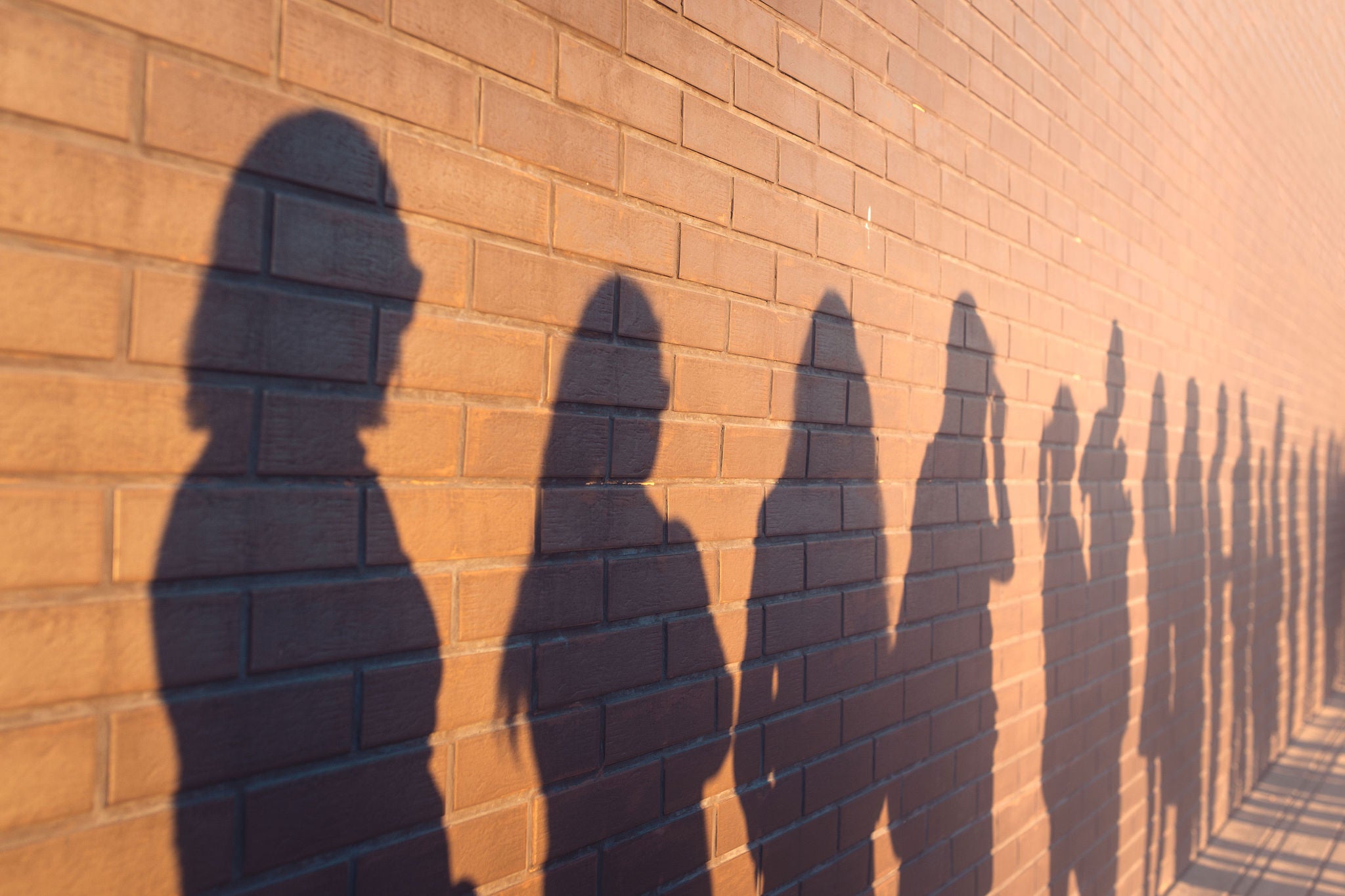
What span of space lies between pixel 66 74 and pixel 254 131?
0.20m

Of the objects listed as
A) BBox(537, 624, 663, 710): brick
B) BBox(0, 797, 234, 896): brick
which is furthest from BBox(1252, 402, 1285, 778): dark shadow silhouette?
BBox(0, 797, 234, 896): brick

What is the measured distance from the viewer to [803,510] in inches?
76.0

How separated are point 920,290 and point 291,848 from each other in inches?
77.2

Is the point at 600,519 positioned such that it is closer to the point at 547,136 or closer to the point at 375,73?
the point at 547,136

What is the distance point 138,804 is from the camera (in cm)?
99

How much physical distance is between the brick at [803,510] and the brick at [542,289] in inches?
23.7

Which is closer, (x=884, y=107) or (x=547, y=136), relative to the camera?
(x=547, y=136)

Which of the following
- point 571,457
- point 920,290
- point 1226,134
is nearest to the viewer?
point 571,457

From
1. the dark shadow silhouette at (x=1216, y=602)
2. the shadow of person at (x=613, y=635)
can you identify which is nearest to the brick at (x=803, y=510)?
the shadow of person at (x=613, y=635)

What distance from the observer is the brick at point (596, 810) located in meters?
1.41

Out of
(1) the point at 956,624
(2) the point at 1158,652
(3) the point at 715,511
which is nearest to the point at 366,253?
(3) the point at 715,511

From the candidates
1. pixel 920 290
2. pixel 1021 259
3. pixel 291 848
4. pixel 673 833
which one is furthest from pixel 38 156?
pixel 1021 259

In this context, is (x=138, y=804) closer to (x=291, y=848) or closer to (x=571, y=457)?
(x=291, y=848)

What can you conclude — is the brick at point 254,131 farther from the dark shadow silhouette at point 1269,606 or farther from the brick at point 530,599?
the dark shadow silhouette at point 1269,606
